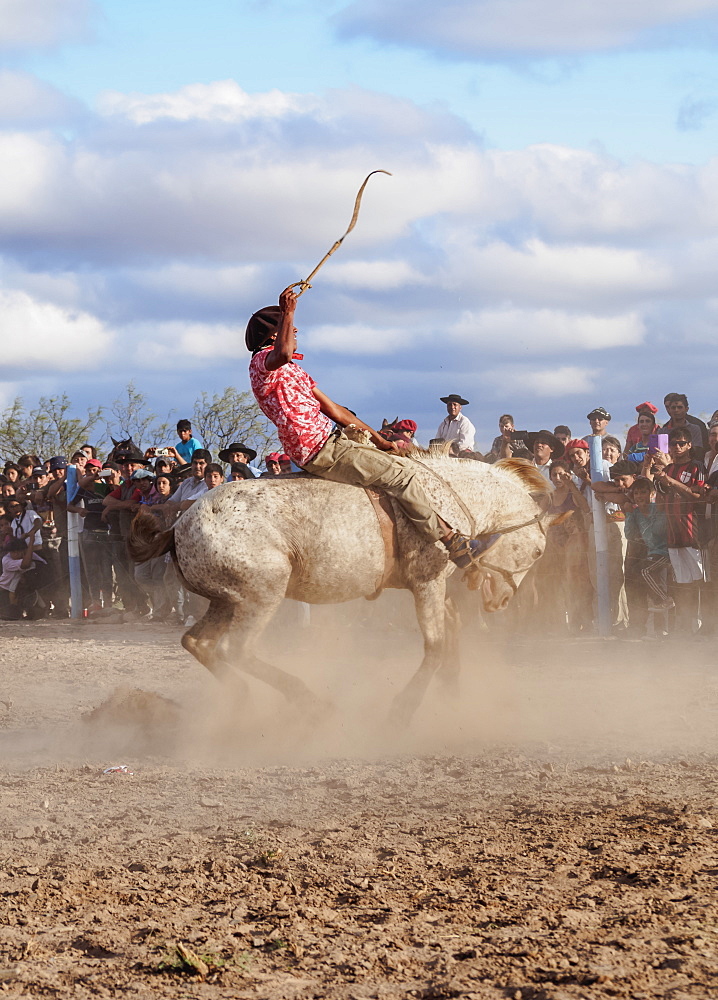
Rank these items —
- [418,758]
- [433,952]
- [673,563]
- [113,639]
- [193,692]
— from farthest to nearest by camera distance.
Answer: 1. [113,639]
2. [673,563]
3. [193,692]
4. [418,758]
5. [433,952]

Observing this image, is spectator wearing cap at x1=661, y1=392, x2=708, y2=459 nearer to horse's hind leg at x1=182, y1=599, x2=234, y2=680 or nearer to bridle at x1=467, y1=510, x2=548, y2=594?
bridle at x1=467, y1=510, x2=548, y2=594

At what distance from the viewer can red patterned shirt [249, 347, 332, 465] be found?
6746mm

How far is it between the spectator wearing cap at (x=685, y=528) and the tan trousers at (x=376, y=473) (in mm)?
4424

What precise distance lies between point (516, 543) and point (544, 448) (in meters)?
4.36

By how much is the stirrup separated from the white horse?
0.08m

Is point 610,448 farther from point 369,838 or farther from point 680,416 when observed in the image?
point 369,838

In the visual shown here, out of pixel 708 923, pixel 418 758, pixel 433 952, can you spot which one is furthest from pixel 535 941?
pixel 418 758

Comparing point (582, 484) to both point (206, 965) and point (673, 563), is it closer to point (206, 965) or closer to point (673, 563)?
point (673, 563)

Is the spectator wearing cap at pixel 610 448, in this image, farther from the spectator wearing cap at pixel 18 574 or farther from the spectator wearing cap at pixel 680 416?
the spectator wearing cap at pixel 18 574

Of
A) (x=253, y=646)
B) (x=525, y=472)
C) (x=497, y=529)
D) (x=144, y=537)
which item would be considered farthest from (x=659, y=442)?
(x=144, y=537)

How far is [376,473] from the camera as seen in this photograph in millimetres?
6926

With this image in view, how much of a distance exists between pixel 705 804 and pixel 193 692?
15.9ft

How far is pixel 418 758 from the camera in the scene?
6.60m

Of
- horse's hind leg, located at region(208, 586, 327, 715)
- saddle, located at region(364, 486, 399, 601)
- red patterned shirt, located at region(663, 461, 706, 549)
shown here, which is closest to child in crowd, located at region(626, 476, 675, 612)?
red patterned shirt, located at region(663, 461, 706, 549)
